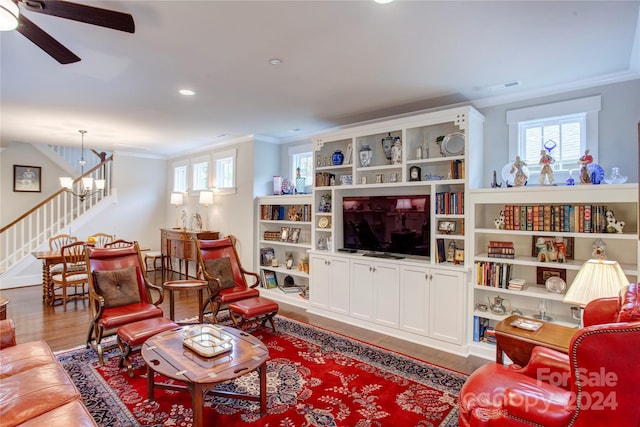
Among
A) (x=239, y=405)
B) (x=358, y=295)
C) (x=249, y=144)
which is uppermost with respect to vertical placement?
(x=249, y=144)

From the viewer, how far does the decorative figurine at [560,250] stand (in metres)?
3.10

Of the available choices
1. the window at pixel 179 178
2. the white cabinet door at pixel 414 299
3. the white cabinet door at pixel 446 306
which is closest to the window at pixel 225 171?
the window at pixel 179 178

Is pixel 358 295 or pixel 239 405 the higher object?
pixel 358 295

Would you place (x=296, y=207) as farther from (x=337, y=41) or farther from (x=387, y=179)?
(x=337, y=41)

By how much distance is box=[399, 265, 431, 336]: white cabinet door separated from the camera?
365 cm

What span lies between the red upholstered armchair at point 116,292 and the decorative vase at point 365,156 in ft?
9.11

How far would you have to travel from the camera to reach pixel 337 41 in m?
2.49

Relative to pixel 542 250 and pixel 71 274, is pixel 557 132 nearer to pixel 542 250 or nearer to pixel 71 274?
pixel 542 250

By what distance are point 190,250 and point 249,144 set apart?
2249 mm

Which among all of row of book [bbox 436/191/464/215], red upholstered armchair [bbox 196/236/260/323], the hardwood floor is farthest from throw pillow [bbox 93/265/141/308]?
row of book [bbox 436/191/464/215]

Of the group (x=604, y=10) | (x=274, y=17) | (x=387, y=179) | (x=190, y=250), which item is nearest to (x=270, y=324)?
(x=387, y=179)

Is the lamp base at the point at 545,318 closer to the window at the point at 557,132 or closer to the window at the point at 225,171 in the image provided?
the window at the point at 557,132

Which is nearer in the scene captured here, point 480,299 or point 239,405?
point 239,405

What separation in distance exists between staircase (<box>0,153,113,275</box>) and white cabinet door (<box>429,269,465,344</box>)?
5.63 metres
